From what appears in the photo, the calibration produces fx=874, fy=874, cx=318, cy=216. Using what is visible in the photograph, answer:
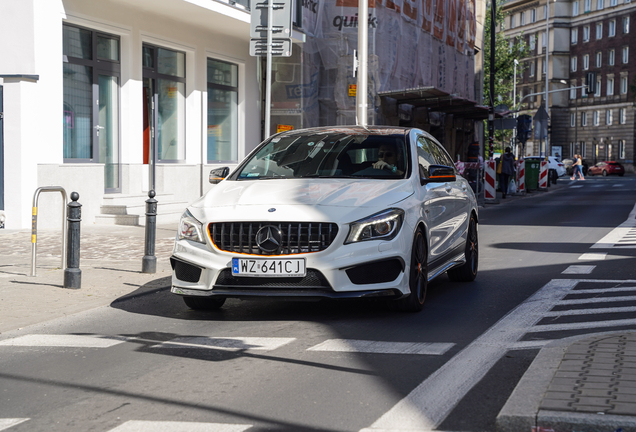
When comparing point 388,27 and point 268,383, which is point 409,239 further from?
point 388,27

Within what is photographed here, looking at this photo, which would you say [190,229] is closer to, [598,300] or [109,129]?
[598,300]

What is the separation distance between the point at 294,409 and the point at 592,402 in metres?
1.41

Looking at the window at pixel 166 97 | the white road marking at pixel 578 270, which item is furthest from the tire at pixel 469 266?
the window at pixel 166 97

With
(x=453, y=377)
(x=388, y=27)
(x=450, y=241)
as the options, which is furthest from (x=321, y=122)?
(x=453, y=377)

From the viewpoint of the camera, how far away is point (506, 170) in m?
31.8

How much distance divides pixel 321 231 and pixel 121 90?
41.3 feet

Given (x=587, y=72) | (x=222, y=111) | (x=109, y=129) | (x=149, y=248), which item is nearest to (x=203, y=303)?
(x=149, y=248)

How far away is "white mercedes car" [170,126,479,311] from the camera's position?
21.5ft

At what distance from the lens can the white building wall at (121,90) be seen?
15180mm

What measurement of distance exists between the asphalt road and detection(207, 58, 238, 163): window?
42.6 ft

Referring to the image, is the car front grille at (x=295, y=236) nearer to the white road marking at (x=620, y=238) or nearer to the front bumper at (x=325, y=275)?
the front bumper at (x=325, y=275)

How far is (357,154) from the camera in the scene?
785cm

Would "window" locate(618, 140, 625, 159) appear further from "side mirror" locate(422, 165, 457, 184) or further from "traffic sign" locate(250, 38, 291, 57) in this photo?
"side mirror" locate(422, 165, 457, 184)

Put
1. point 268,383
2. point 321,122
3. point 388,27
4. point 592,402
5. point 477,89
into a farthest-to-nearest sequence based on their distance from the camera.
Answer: point 477,89
point 388,27
point 321,122
point 268,383
point 592,402
